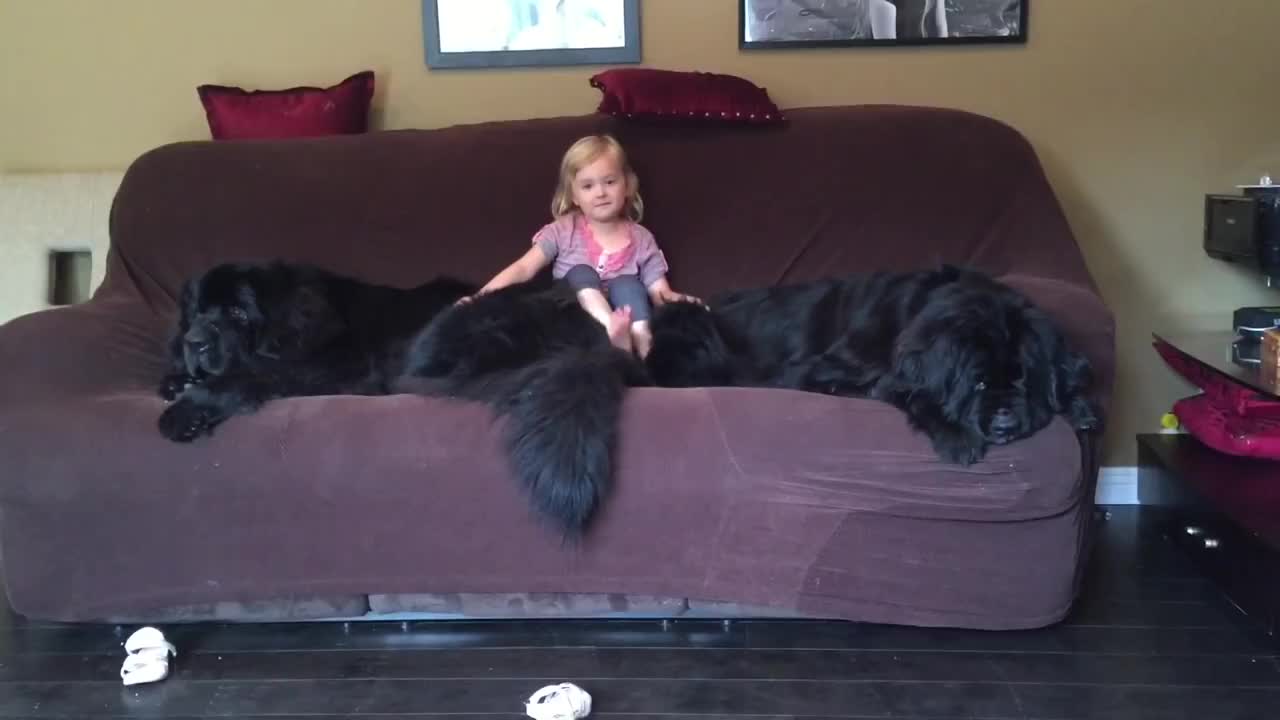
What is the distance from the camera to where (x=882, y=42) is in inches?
119

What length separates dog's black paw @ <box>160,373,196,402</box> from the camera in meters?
2.28

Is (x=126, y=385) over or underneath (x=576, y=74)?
underneath

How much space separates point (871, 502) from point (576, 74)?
1.73 metres

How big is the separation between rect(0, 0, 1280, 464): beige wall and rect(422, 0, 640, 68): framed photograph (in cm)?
5

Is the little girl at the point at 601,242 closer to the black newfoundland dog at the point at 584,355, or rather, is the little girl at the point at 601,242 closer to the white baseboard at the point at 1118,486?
the black newfoundland dog at the point at 584,355

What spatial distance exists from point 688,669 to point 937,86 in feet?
6.22

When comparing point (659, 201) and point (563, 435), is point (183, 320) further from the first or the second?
point (659, 201)

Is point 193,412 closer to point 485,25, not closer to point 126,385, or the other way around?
point 126,385

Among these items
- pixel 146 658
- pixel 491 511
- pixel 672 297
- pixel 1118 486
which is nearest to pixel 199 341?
pixel 146 658

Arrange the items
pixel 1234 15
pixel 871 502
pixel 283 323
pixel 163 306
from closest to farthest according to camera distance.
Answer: pixel 871 502 → pixel 283 323 → pixel 163 306 → pixel 1234 15

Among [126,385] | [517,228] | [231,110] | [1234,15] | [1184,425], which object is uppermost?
[1234,15]

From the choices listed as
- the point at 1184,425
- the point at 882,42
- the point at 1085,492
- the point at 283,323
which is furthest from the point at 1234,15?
the point at 283,323

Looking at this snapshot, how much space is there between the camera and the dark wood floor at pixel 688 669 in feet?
6.25

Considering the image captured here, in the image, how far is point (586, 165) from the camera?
A: 8.64 ft
